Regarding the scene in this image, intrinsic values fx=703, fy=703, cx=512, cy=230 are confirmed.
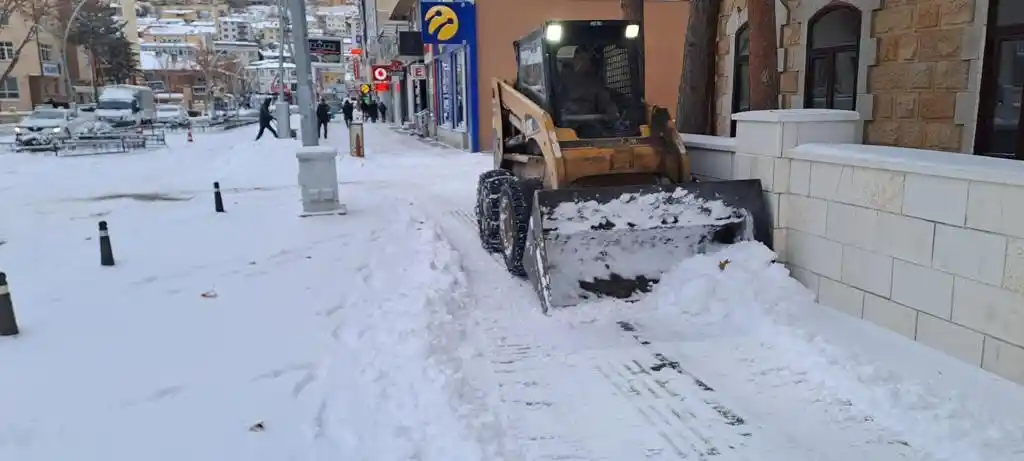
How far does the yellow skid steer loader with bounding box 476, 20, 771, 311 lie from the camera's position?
6.30 meters

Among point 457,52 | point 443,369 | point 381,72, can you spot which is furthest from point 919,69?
point 381,72

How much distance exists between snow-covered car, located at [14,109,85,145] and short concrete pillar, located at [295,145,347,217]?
1705 cm

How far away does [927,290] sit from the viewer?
4.89m

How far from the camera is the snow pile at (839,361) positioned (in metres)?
3.93

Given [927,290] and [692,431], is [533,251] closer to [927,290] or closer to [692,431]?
[692,431]

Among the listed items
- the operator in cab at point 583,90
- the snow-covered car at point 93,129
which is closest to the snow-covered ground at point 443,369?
the operator in cab at point 583,90

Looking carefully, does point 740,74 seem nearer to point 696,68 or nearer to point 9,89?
point 696,68

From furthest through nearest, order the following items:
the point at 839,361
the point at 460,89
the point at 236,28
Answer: the point at 236,28 → the point at 460,89 → the point at 839,361

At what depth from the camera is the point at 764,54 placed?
30.2 feet

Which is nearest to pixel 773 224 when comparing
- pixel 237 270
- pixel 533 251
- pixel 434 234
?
pixel 533 251

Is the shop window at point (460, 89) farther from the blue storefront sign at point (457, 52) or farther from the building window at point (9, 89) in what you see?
the building window at point (9, 89)

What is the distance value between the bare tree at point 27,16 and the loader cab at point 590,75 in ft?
130

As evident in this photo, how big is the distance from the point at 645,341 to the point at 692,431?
1419mm

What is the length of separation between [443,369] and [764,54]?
6646 mm
